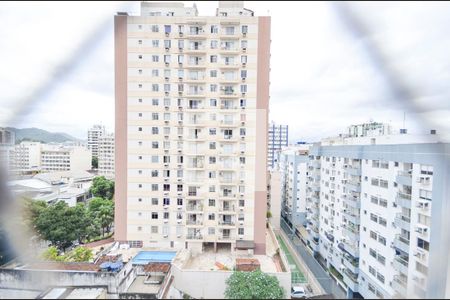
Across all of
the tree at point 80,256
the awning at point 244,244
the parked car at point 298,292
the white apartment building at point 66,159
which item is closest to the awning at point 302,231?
the awning at point 244,244

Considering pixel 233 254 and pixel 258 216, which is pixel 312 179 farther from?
pixel 233 254

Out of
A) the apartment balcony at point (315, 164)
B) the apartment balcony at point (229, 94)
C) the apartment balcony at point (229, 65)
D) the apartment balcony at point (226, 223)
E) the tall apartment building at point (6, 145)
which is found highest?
the apartment balcony at point (229, 65)

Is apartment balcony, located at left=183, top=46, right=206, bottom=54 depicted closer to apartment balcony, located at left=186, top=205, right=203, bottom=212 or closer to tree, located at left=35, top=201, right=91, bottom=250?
apartment balcony, located at left=186, top=205, right=203, bottom=212

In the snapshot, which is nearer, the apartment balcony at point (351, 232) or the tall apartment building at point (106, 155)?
the apartment balcony at point (351, 232)

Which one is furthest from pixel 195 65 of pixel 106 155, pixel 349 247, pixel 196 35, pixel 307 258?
pixel 106 155

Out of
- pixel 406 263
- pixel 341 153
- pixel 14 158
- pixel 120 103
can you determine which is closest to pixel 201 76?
pixel 120 103

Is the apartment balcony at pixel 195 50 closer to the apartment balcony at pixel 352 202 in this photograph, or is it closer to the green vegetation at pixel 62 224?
the green vegetation at pixel 62 224

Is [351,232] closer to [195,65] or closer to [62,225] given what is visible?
[195,65]

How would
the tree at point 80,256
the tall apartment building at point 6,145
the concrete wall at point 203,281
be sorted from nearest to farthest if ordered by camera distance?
the tall apartment building at point 6,145, the concrete wall at point 203,281, the tree at point 80,256
